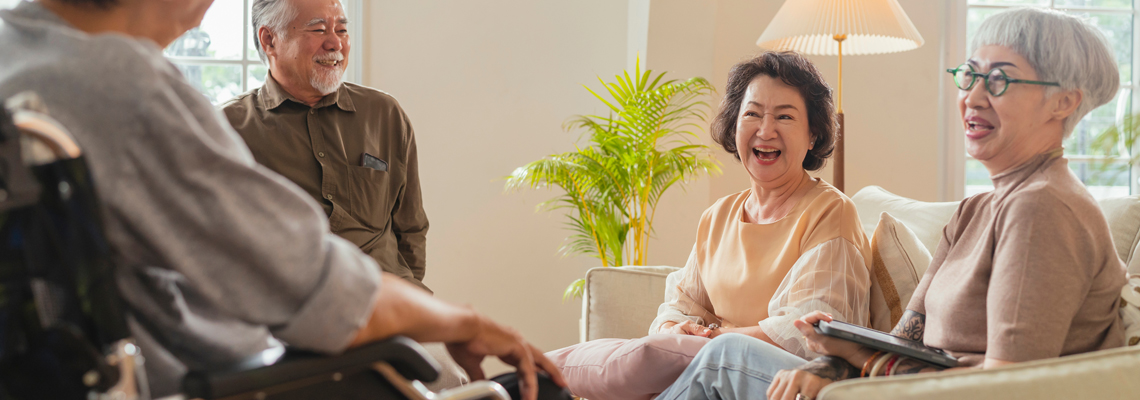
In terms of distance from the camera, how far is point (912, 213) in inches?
79.0

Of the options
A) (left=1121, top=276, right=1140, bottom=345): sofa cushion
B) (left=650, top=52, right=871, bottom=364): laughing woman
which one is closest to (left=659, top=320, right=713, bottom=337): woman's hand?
(left=650, top=52, right=871, bottom=364): laughing woman

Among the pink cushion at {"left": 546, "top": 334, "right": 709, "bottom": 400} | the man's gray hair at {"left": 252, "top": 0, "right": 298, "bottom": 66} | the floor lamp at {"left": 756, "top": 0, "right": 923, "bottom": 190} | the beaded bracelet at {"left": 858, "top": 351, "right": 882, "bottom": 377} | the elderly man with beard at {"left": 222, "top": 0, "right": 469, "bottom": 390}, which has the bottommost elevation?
the pink cushion at {"left": 546, "top": 334, "right": 709, "bottom": 400}

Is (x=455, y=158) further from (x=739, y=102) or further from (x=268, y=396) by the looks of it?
(x=268, y=396)

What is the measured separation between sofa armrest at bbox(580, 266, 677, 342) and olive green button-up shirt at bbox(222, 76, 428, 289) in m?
0.57

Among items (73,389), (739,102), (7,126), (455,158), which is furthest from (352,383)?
(455,158)

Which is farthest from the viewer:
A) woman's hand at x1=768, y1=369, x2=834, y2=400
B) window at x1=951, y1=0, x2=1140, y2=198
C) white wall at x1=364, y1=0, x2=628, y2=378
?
window at x1=951, y1=0, x2=1140, y2=198

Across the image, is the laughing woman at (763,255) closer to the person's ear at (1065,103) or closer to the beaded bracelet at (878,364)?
the beaded bracelet at (878,364)

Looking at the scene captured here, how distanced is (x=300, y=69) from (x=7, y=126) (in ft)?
5.45

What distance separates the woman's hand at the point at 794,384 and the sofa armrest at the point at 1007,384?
0.81 ft

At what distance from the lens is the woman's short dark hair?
1841mm

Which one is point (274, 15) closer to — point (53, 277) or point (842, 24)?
point (53, 277)

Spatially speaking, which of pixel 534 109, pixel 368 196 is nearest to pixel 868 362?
pixel 368 196

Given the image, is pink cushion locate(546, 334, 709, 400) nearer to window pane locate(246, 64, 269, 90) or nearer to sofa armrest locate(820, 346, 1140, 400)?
sofa armrest locate(820, 346, 1140, 400)

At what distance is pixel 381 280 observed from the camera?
33.0 inches
